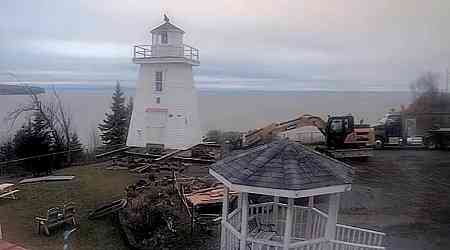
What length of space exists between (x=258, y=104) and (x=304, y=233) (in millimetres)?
2773

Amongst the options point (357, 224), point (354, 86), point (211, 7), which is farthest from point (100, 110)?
point (357, 224)

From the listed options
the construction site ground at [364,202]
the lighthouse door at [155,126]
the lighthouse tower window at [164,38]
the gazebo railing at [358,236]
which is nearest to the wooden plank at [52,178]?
the construction site ground at [364,202]

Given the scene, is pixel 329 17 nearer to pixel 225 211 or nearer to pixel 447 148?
pixel 225 211

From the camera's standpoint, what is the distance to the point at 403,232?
3.31m

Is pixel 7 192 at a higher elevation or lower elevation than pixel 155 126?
lower

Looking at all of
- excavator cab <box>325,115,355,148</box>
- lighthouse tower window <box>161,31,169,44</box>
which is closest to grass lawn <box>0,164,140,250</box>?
lighthouse tower window <box>161,31,169,44</box>

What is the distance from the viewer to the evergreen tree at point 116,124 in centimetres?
753

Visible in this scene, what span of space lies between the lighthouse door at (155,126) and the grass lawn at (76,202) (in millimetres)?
1151

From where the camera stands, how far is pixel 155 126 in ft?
21.7

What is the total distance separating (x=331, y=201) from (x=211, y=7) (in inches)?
109

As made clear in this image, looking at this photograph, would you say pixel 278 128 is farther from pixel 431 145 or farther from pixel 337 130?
pixel 431 145

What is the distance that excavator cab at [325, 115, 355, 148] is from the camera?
21.1 feet

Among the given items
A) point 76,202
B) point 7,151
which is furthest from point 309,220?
point 7,151

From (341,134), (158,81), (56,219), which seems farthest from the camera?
(158,81)
